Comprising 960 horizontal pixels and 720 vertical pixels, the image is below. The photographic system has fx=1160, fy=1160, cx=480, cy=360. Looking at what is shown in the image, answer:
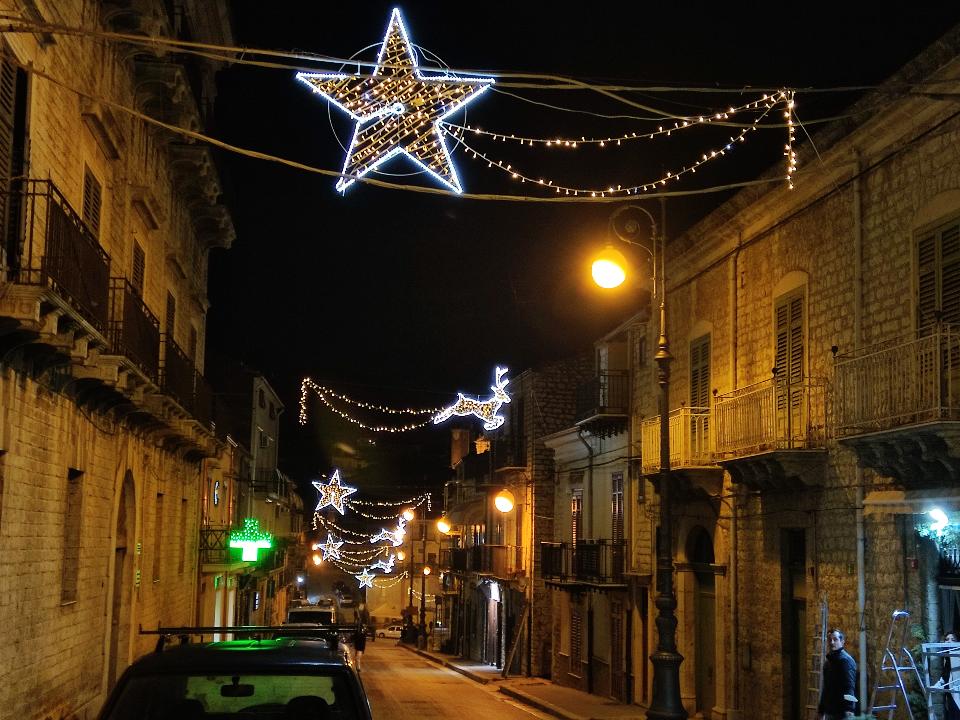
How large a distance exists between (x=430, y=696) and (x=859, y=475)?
15.0m

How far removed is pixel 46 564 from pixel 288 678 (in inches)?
285

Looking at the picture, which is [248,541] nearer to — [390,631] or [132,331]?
[132,331]

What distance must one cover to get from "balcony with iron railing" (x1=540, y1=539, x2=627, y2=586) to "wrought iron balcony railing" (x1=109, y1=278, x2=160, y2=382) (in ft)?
43.7

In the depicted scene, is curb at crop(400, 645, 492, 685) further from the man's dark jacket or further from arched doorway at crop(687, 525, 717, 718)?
the man's dark jacket

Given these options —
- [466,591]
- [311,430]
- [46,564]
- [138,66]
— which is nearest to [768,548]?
[46,564]

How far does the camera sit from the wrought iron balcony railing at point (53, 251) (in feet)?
34.7

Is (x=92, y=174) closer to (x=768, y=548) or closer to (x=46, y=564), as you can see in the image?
(x=46, y=564)

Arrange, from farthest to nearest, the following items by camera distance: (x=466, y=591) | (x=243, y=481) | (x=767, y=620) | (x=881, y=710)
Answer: (x=466, y=591) < (x=243, y=481) < (x=767, y=620) < (x=881, y=710)

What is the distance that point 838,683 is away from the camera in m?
14.1

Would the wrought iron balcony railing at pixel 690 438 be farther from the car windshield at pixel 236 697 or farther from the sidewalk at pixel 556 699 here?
the car windshield at pixel 236 697

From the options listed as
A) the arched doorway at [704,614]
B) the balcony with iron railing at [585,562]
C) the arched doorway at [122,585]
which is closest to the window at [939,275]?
the arched doorway at [704,614]

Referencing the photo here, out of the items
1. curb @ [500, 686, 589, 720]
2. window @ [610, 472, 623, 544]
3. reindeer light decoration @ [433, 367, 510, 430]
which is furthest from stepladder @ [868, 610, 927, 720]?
reindeer light decoration @ [433, 367, 510, 430]

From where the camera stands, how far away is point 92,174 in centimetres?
1508

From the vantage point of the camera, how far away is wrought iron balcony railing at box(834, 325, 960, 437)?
12477 mm
